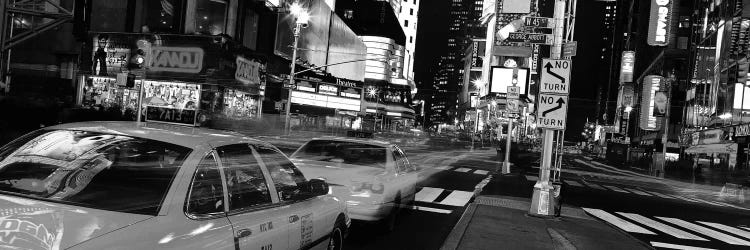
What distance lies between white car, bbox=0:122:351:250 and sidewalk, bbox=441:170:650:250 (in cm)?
392

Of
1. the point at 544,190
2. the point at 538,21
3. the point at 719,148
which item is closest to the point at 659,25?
the point at 719,148

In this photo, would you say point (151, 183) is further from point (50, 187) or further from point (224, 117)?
point (224, 117)

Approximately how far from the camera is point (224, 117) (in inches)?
1261

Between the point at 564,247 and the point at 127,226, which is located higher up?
the point at 127,226

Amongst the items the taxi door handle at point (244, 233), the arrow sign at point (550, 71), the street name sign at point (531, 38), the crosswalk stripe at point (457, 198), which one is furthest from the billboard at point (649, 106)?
the taxi door handle at point (244, 233)

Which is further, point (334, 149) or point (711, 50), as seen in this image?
point (711, 50)

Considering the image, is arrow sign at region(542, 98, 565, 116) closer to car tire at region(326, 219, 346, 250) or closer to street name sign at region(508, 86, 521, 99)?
car tire at region(326, 219, 346, 250)

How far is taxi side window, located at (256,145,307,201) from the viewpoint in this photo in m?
4.66

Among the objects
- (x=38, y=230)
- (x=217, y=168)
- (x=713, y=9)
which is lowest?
(x=38, y=230)

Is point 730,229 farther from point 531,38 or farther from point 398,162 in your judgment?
point 398,162

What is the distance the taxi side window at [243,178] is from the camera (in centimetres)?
393

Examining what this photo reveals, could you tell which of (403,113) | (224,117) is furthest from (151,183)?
(403,113)

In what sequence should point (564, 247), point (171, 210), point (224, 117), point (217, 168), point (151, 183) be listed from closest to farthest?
point (171, 210)
point (151, 183)
point (217, 168)
point (564, 247)
point (224, 117)

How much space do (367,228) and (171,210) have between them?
20.5 ft
